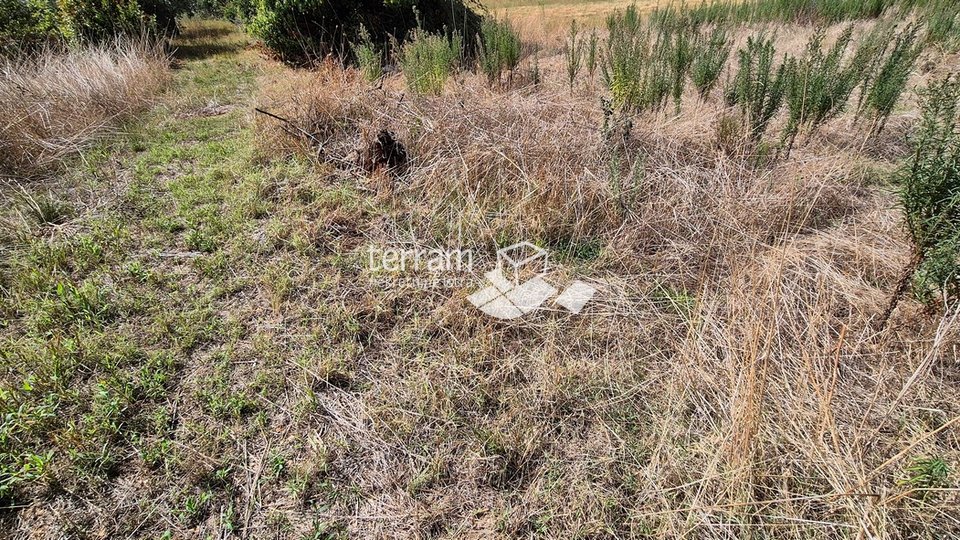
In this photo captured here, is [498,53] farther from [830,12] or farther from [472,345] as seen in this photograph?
[830,12]

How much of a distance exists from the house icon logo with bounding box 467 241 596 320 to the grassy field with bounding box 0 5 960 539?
0.07 m

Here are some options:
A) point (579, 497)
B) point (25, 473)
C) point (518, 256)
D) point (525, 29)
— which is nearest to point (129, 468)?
point (25, 473)

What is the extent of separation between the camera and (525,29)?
7.88 m

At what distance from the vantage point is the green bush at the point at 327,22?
569cm

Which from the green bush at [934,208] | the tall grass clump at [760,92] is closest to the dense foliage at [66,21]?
the tall grass clump at [760,92]

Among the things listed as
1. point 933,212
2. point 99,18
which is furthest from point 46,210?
point 99,18

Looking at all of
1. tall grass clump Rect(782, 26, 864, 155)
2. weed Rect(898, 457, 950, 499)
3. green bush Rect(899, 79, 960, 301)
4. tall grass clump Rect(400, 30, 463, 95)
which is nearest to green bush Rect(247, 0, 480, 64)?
tall grass clump Rect(400, 30, 463, 95)

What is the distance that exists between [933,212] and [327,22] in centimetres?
653

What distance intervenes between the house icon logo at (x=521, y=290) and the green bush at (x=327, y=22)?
4.54m

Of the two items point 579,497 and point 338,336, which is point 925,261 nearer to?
point 579,497

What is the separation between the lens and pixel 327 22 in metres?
5.85

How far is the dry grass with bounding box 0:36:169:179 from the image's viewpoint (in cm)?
316

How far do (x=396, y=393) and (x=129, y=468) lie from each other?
3.00 ft

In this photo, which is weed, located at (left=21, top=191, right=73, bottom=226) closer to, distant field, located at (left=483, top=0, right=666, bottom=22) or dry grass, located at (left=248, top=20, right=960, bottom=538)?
dry grass, located at (left=248, top=20, right=960, bottom=538)
